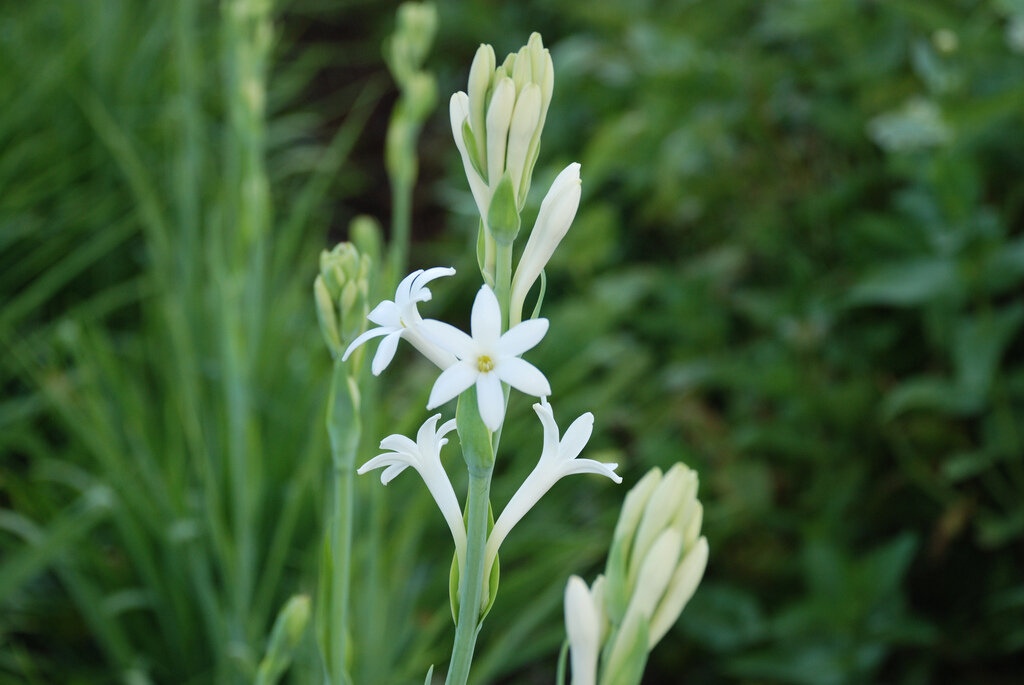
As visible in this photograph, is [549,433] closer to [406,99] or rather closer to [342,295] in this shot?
[342,295]

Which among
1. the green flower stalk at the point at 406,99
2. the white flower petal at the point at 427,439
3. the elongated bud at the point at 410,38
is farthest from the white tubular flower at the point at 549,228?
the elongated bud at the point at 410,38

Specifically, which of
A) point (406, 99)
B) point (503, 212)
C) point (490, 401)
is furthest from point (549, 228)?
point (406, 99)

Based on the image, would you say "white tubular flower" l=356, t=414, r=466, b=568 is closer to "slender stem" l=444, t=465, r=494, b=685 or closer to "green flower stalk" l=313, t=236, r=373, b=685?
"slender stem" l=444, t=465, r=494, b=685

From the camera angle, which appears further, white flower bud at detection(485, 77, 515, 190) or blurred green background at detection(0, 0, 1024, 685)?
blurred green background at detection(0, 0, 1024, 685)

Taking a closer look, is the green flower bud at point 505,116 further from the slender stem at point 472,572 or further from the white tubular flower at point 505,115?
the slender stem at point 472,572

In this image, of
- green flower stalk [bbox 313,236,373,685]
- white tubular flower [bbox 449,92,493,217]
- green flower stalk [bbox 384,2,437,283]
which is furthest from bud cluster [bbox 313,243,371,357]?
green flower stalk [bbox 384,2,437,283]

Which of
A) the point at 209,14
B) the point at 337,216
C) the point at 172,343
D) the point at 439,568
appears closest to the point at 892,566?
the point at 439,568

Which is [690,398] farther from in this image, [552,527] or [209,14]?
[209,14]
